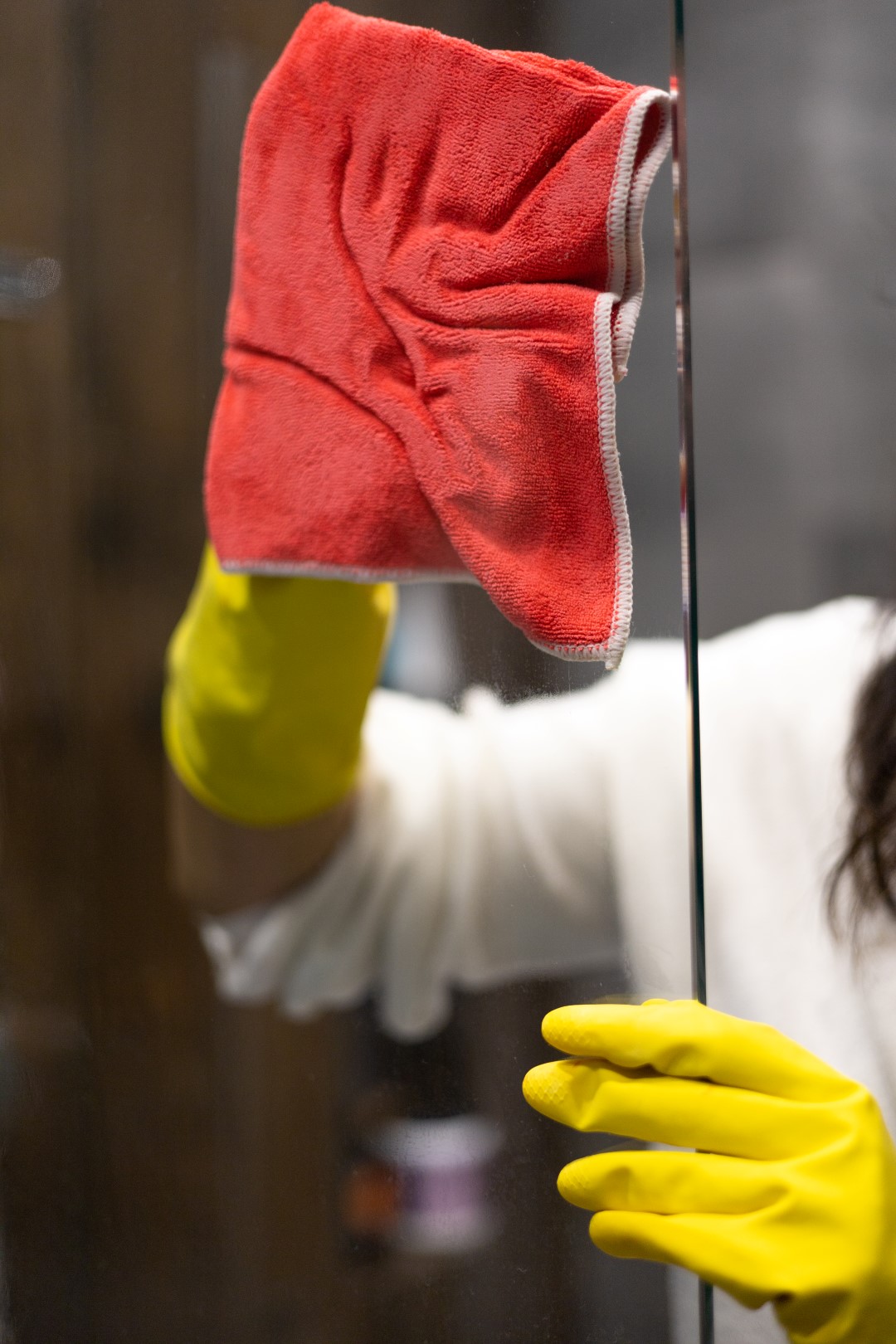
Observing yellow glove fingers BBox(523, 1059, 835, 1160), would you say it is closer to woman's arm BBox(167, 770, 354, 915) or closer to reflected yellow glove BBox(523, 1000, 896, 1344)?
reflected yellow glove BBox(523, 1000, 896, 1344)

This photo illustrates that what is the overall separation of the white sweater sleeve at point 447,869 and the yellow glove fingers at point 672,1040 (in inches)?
3.0

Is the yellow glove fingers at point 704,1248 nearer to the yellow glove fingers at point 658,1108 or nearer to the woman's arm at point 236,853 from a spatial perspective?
the yellow glove fingers at point 658,1108

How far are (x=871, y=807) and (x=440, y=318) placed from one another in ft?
1.62

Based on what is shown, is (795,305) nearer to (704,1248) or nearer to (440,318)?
(440,318)

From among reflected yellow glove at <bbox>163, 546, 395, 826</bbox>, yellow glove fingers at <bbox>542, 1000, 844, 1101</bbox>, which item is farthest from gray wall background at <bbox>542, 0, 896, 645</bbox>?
yellow glove fingers at <bbox>542, 1000, 844, 1101</bbox>

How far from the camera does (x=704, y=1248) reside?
37 centimetres

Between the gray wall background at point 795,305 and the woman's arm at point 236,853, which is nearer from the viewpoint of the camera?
the woman's arm at point 236,853

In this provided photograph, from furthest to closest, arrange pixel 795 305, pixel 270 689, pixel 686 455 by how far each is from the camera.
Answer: pixel 795 305, pixel 270 689, pixel 686 455

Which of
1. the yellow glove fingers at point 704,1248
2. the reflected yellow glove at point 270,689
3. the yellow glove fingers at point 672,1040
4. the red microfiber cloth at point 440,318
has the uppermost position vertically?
the red microfiber cloth at point 440,318

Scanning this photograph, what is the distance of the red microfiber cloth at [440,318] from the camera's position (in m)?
0.34

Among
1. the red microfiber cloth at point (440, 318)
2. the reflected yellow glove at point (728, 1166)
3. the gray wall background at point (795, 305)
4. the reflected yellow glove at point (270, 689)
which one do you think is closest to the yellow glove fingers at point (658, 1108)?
the reflected yellow glove at point (728, 1166)

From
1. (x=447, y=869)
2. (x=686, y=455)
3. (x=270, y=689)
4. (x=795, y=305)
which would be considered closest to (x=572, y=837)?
(x=447, y=869)

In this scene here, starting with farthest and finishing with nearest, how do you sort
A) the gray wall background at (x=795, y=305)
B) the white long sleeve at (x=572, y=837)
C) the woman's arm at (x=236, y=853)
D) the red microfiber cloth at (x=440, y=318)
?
1. the gray wall background at (x=795, y=305)
2. the woman's arm at (x=236, y=853)
3. the white long sleeve at (x=572, y=837)
4. the red microfiber cloth at (x=440, y=318)

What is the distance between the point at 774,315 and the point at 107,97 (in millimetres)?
617
